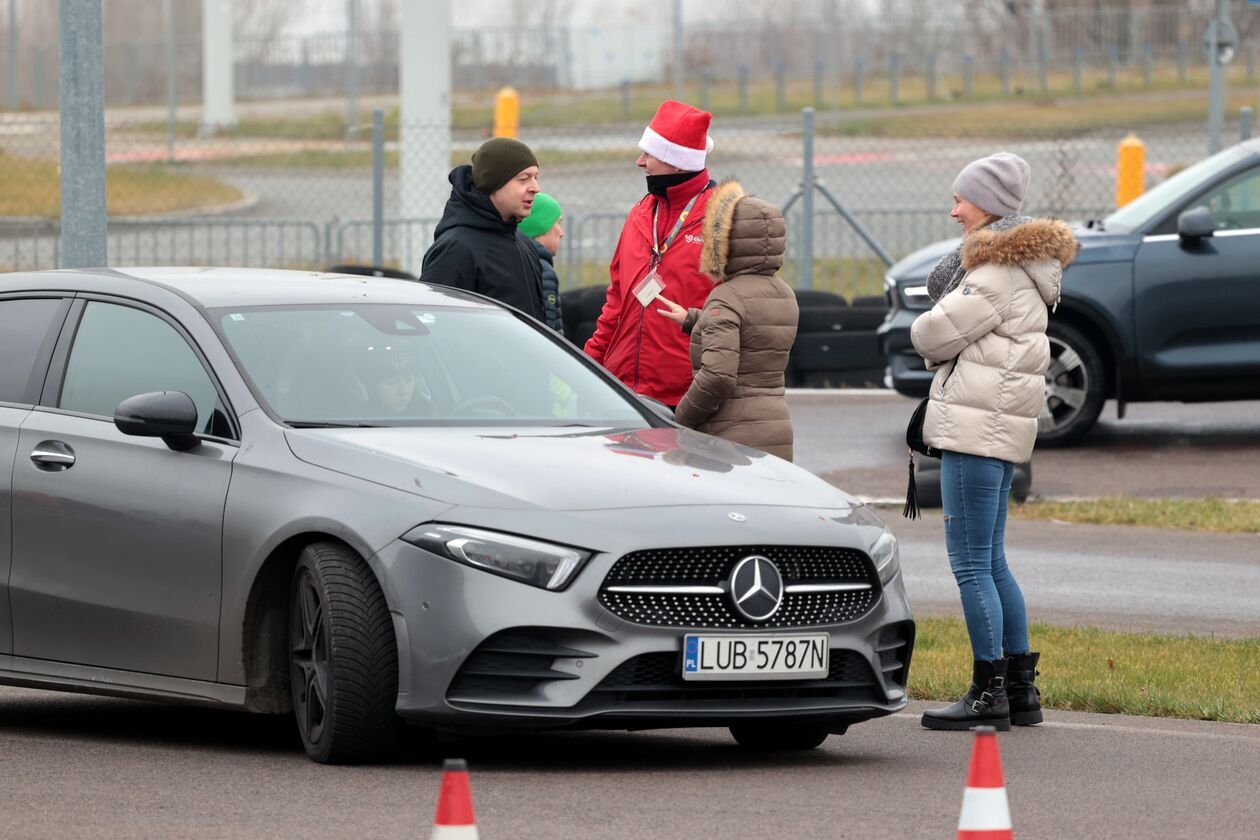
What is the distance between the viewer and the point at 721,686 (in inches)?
264

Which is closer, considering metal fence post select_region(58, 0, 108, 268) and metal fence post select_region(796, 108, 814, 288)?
metal fence post select_region(58, 0, 108, 268)

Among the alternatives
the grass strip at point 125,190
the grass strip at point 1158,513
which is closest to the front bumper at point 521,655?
the grass strip at point 1158,513

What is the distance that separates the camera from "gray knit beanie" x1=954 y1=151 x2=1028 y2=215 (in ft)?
25.3

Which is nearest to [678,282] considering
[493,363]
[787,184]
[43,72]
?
[493,363]

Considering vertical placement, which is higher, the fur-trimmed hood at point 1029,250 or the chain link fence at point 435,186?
the fur-trimmed hood at point 1029,250

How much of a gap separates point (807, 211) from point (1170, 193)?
488cm

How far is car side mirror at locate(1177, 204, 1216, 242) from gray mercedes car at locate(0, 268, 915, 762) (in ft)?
24.4

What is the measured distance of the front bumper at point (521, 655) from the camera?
648 cm

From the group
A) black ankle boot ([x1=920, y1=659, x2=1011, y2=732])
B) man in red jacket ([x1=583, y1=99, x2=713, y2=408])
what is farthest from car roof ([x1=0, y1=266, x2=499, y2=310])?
black ankle boot ([x1=920, y1=659, x2=1011, y2=732])

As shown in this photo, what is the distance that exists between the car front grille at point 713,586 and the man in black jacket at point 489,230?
260 cm

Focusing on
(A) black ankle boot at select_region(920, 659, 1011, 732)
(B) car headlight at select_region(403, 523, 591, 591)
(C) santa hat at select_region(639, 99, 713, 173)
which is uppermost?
(C) santa hat at select_region(639, 99, 713, 173)

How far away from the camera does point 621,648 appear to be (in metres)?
6.52

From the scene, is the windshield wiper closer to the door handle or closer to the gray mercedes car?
the gray mercedes car

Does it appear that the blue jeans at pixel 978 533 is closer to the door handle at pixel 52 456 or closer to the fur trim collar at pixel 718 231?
the fur trim collar at pixel 718 231
